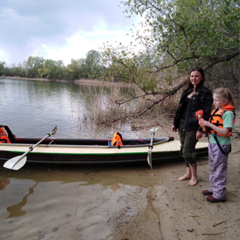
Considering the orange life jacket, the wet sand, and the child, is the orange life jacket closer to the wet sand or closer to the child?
the child

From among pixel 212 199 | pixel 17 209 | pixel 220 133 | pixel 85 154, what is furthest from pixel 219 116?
pixel 17 209

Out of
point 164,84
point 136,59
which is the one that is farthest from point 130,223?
point 164,84

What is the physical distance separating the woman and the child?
252 mm

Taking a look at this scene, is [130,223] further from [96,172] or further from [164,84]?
[164,84]

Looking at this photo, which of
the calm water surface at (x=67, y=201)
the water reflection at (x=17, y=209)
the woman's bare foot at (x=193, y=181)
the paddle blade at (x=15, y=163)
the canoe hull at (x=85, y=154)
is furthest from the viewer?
the canoe hull at (x=85, y=154)

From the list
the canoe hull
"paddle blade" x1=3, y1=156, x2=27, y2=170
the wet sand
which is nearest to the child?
the wet sand

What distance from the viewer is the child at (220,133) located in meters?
2.42

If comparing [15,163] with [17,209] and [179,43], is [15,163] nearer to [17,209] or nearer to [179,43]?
[17,209]

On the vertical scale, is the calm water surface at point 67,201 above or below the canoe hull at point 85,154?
below

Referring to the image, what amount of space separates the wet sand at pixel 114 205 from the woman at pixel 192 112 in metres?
0.63

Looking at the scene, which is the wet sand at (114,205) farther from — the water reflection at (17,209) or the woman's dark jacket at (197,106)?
the woman's dark jacket at (197,106)

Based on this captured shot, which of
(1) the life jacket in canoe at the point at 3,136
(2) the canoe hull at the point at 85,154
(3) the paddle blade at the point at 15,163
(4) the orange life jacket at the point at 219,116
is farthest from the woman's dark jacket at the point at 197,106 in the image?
(1) the life jacket in canoe at the point at 3,136

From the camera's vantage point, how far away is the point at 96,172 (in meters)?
4.29

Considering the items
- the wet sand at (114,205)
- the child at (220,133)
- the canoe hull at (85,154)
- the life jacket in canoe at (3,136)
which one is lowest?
the wet sand at (114,205)
